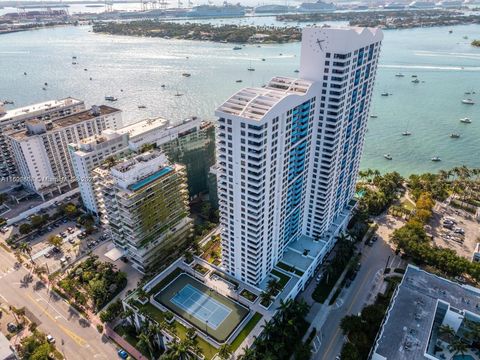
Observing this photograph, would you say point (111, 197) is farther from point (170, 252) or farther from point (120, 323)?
point (120, 323)

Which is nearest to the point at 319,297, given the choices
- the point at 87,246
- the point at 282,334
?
the point at 282,334

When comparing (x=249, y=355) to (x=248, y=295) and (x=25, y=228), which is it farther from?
(x=25, y=228)

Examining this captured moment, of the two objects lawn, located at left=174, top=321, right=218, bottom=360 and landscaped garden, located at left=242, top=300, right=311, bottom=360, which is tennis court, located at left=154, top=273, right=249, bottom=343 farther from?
landscaped garden, located at left=242, top=300, right=311, bottom=360

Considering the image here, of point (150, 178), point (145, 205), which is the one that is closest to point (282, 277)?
point (145, 205)

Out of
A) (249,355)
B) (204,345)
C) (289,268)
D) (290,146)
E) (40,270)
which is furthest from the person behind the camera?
(40,270)

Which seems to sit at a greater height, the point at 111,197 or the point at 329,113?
the point at 329,113

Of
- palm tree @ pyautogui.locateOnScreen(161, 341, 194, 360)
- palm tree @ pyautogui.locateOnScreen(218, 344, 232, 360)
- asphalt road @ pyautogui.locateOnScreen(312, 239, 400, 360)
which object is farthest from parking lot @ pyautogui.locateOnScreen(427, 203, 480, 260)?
palm tree @ pyautogui.locateOnScreen(161, 341, 194, 360)
